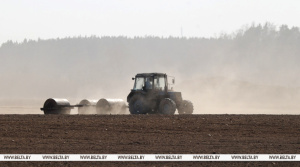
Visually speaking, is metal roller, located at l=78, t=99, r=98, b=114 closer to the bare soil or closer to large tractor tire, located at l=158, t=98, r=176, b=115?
large tractor tire, located at l=158, t=98, r=176, b=115

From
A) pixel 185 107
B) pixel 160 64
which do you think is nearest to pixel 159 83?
pixel 185 107

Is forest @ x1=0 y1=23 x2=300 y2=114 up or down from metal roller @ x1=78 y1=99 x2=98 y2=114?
up

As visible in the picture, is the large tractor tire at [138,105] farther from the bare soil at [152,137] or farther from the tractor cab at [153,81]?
the bare soil at [152,137]

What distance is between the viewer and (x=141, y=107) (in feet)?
103

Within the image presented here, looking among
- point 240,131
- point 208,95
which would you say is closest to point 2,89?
point 208,95

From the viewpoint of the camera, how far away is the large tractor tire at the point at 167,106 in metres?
30.3

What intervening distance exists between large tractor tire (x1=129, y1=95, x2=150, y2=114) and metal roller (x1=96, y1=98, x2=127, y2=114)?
8.30 feet

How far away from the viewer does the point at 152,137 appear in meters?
19.3

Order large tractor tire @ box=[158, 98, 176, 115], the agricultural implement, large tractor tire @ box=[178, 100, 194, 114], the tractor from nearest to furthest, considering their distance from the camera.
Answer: large tractor tire @ box=[158, 98, 176, 115]
the agricultural implement
the tractor
large tractor tire @ box=[178, 100, 194, 114]

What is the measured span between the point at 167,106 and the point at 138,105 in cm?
161

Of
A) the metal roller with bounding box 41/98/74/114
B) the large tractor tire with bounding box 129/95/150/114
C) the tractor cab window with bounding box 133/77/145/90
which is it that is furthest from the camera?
the metal roller with bounding box 41/98/74/114

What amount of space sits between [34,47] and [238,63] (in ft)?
269

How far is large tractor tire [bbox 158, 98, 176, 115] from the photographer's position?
30.3 meters

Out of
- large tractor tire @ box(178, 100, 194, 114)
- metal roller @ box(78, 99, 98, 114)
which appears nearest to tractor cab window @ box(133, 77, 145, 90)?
large tractor tire @ box(178, 100, 194, 114)
